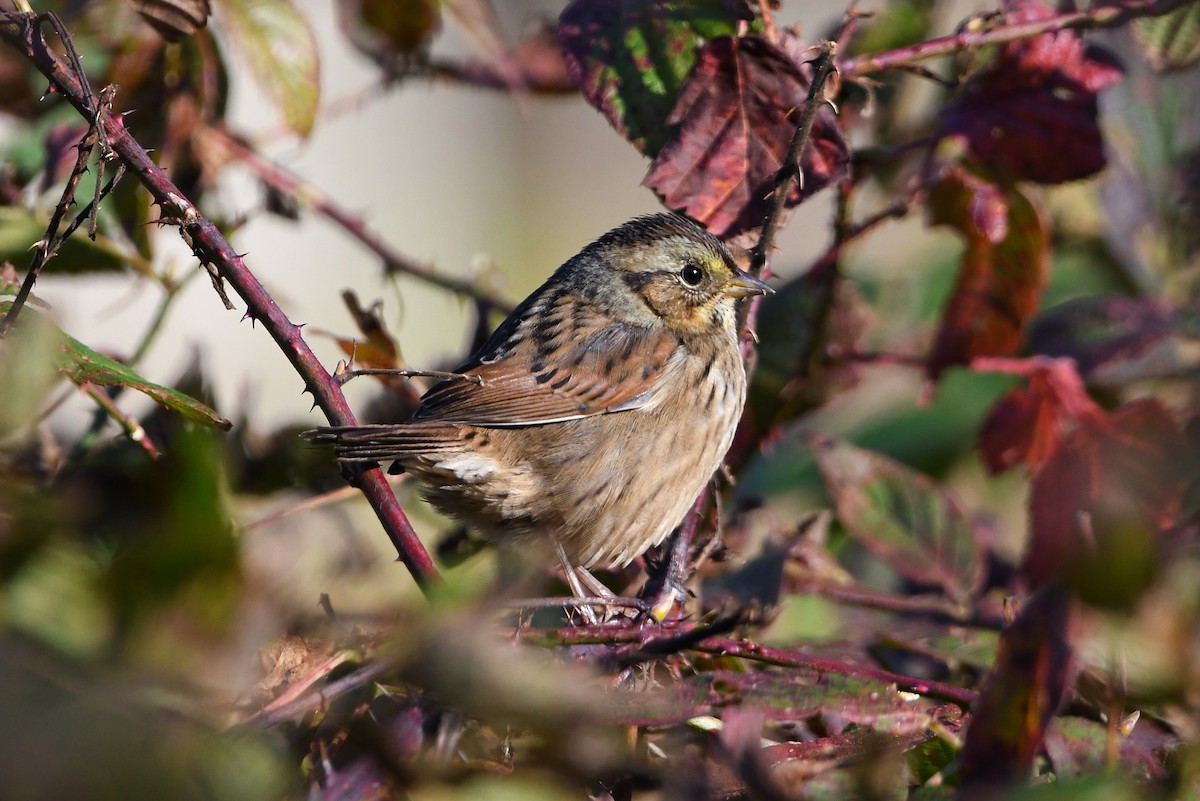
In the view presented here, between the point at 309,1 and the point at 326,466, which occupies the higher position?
the point at 309,1

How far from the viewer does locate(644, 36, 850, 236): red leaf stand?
6.44 feet

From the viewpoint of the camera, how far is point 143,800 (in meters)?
0.60

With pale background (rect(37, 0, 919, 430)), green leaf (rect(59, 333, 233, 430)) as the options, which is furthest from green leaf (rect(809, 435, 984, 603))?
pale background (rect(37, 0, 919, 430))

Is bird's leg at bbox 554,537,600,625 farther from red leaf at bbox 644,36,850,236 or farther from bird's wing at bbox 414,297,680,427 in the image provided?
red leaf at bbox 644,36,850,236

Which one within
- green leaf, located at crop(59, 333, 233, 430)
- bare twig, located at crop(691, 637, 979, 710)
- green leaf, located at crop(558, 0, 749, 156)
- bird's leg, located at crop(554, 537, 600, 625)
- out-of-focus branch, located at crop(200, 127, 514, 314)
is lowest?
bird's leg, located at crop(554, 537, 600, 625)

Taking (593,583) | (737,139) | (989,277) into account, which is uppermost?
(737,139)

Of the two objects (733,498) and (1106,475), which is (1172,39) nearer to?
(1106,475)

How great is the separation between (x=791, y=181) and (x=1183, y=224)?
132cm

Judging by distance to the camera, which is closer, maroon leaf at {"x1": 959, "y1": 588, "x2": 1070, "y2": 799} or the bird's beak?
maroon leaf at {"x1": 959, "y1": 588, "x2": 1070, "y2": 799}

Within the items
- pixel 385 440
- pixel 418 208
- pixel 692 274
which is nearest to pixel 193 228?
pixel 385 440

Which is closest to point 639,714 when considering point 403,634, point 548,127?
point 403,634

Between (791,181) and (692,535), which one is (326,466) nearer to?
(692,535)

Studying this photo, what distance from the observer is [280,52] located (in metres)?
2.39

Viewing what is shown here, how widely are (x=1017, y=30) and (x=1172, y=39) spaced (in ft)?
1.16
